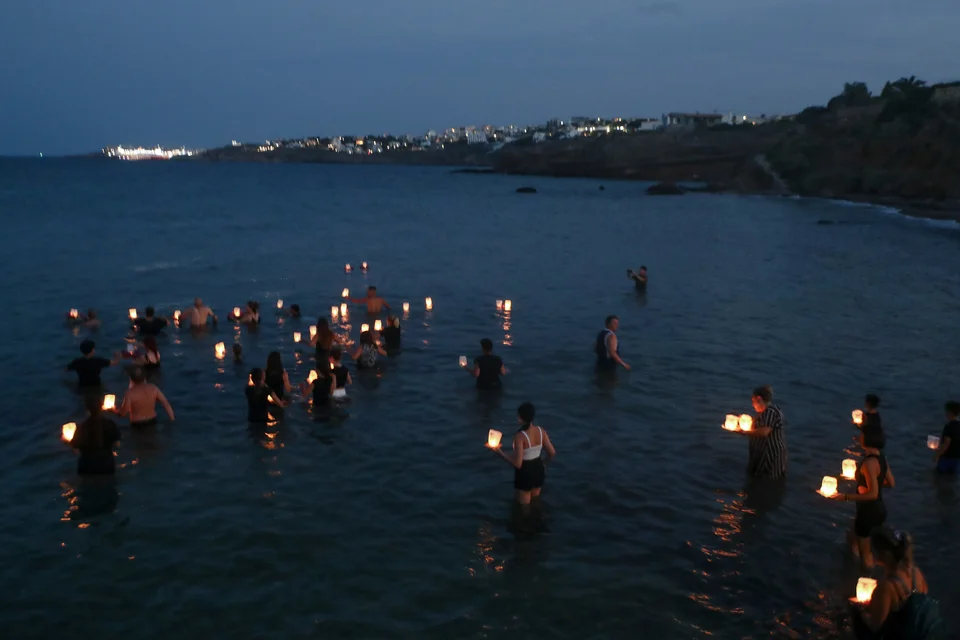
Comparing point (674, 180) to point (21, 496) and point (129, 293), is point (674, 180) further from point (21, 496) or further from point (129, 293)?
point (21, 496)

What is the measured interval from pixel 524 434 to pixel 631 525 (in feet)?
7.18

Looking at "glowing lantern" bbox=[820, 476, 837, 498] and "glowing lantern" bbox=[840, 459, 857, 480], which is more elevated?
"glowing lantern" bbox=[820, 476, 837, 498]

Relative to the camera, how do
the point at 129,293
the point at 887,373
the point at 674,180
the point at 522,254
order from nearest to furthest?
the point at 887,373 < the point at 129,293 < the point at 522,254 < the point at 674,180

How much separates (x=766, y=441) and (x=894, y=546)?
18.7 feet

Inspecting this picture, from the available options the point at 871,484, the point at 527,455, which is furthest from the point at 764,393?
the point at 527,455

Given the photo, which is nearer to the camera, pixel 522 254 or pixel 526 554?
pixel 526 554

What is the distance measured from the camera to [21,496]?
1171cm

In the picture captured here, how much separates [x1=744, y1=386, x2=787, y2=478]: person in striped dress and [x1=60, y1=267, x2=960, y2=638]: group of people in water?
0.02 meters

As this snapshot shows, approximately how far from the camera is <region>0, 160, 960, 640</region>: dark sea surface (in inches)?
355

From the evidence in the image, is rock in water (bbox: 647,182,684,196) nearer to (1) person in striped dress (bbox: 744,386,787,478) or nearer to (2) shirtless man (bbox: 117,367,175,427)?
(1) person in striped dress (bbox: 744,386,787,478)

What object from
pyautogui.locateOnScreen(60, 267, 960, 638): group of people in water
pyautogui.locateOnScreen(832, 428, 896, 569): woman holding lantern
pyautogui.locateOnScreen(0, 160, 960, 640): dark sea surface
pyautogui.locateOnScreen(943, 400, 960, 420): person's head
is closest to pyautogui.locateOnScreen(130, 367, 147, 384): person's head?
pyautogui.locateOnScreen(60, 267, 960, 638): group of people in water

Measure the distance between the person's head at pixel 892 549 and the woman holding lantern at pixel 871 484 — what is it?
291 cm

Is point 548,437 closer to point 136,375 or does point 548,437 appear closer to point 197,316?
point 136,375

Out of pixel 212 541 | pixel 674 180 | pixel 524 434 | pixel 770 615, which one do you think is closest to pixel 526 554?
pixel 524 434
